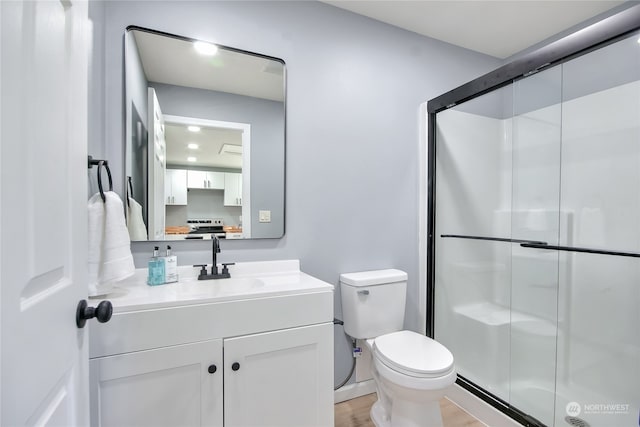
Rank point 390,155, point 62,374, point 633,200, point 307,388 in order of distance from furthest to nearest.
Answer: point 390,155 → point 633,200 → point 307,388 → point 62,374

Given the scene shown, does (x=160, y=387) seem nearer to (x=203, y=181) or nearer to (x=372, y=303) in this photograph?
(x=203, y=181)

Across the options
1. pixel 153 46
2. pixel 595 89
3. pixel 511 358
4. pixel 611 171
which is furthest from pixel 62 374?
pixel 595 89

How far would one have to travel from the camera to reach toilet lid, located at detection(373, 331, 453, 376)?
1.32 meters

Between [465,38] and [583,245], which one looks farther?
[465,38]

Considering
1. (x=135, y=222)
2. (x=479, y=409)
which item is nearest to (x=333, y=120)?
(x=135, y=222)

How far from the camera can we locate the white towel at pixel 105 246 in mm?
1080

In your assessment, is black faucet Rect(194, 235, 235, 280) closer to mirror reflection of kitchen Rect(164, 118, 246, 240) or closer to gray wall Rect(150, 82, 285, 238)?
mirror reflection of kitchen Rect(164, 118, 246, 240)

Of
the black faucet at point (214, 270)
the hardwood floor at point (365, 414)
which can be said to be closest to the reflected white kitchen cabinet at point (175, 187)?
the black faucet at point (214, 270)

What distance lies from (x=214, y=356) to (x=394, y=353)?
0.86m

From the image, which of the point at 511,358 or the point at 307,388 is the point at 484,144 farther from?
the point at 307,388

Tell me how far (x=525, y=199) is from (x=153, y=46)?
233 cm

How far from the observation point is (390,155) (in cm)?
203

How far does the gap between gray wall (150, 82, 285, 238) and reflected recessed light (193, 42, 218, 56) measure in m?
0.19

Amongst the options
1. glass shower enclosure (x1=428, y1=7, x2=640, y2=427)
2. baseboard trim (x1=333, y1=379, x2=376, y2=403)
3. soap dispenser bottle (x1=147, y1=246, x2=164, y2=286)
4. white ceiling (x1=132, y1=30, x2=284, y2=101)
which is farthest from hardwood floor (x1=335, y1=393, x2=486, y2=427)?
white ceiling (x1=132, y1=30, x2=284, y2=101)
